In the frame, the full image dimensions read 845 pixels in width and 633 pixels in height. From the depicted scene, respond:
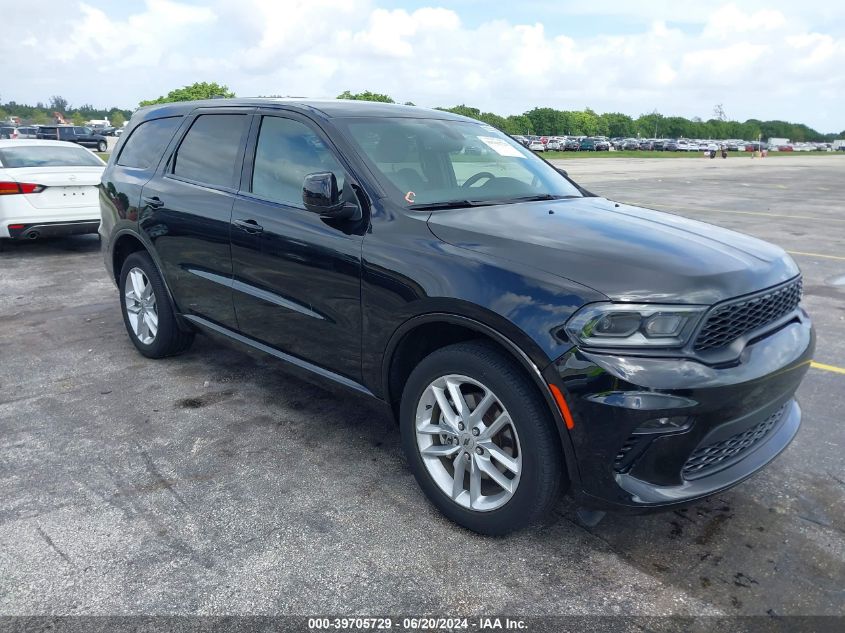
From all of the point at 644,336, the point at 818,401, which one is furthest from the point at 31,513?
the point at 818,401

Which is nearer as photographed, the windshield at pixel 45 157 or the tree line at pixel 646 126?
the windshield at pixel 45 157

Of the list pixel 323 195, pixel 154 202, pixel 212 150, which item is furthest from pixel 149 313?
pixel 323 195

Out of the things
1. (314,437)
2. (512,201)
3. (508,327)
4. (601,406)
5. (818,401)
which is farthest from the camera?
(818,401)

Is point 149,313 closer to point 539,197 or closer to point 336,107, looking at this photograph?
point 336,107

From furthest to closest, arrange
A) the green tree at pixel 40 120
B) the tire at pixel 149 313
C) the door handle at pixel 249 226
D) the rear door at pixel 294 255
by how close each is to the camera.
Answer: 1. the green tree at pixel 40 120
2. the tire at pixel 149 313
3. the door handle at pixel 249 226
4. the rear door at pixel 294 255

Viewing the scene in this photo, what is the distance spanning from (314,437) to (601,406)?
1.97m

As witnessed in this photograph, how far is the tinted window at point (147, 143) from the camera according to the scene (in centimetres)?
485

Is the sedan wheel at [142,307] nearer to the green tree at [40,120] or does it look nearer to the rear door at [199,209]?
the rear door at [199,209]

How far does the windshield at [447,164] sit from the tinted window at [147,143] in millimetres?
1849

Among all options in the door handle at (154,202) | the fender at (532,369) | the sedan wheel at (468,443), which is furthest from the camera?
the door handle at (154,202)

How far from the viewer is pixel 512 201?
142 inches

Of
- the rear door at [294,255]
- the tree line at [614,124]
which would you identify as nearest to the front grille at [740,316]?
the rear door at [294,255]

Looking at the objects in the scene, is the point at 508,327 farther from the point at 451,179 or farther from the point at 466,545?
the point at 451,179

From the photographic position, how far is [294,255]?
3547mm
